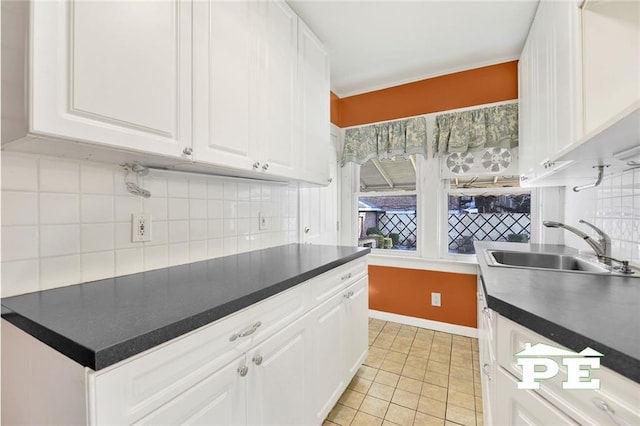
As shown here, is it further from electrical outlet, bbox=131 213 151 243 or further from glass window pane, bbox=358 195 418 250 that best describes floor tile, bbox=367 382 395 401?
electrical outlet, bbox=131 213 151 243

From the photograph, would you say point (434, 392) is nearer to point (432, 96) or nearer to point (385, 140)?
point (385, 140)

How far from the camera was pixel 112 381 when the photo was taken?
577 mm

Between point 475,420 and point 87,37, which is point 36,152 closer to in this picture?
point 87,37

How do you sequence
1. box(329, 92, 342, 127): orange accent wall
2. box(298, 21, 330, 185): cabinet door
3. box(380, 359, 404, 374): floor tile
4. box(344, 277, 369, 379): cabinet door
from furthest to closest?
box(329, 92, 342, 127): orange accent wall → box(380, 359, 404, 374): floor tile → box(298, 21, 330, 185): cabinet door → box(344, 277, 369, 379): cabinet door

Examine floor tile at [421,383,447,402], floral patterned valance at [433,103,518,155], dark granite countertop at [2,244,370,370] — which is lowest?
floor tile at [421,383,447,402]

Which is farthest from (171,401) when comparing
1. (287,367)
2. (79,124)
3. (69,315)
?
(79,124)

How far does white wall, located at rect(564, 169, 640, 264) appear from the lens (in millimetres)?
1284

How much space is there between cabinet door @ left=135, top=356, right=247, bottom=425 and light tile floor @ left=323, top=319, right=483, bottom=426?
2.99 ft

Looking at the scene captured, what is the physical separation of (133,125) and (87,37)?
9.9 inches

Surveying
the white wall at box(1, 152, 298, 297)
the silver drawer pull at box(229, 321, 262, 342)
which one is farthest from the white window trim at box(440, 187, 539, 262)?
the silver drawer pull at box(229, 321, 262, 342)

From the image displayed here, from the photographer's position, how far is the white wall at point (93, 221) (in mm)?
904

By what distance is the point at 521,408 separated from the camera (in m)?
0.87

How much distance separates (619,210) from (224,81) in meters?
2.03

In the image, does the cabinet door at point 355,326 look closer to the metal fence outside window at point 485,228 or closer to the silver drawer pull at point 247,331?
the silver drawer pull at point 247,331
